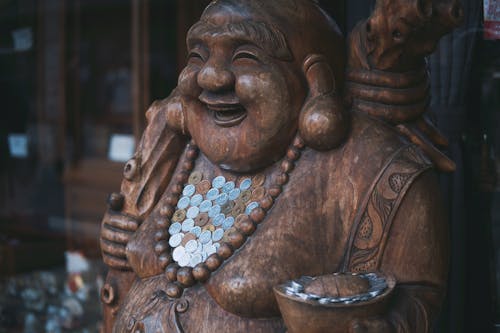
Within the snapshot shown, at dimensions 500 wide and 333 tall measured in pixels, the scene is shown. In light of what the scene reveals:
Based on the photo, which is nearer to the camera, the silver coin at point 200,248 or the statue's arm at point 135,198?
the silver coin at point 200,248

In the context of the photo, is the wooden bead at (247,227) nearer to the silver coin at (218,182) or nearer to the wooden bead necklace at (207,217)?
the wooden bead necklace at (207,217)

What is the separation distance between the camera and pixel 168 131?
1.75m

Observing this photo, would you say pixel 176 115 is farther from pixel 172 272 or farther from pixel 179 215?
pixel 172 272

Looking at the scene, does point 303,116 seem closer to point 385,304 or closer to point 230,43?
point 230,43

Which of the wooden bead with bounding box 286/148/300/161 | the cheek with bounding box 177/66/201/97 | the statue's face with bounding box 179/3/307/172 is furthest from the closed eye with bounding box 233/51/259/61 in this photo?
the wooden bead with bounding box 286/148/300/161

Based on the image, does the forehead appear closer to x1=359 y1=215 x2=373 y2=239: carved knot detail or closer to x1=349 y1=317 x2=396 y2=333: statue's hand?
x1=359 y1=215 x2=373 y2=239: carved knot detail

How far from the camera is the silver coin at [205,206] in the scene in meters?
1.60

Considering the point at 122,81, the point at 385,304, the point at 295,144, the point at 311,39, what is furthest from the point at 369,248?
the point at 122,81

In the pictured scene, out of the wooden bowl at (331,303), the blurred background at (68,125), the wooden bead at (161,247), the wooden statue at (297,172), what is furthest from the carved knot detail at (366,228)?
the blurred background at (68,125)

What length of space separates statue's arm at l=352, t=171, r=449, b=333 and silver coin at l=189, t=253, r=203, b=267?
0.38 metres

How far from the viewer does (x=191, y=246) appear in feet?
5.13

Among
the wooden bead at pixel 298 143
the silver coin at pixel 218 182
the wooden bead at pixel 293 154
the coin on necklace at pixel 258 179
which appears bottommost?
the silver coin at pixel 218 182

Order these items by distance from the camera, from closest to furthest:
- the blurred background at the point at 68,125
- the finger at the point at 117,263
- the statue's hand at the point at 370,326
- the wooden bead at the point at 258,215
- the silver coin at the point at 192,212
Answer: the statue's hand at the point at 370,326 → the wooden bead at the point at 258,215 → the silver coin at the point at 192,212 → the finger at the point at 117,263 → the blurred background at the point at 68,125

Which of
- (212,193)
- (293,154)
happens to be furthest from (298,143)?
(212,193)
